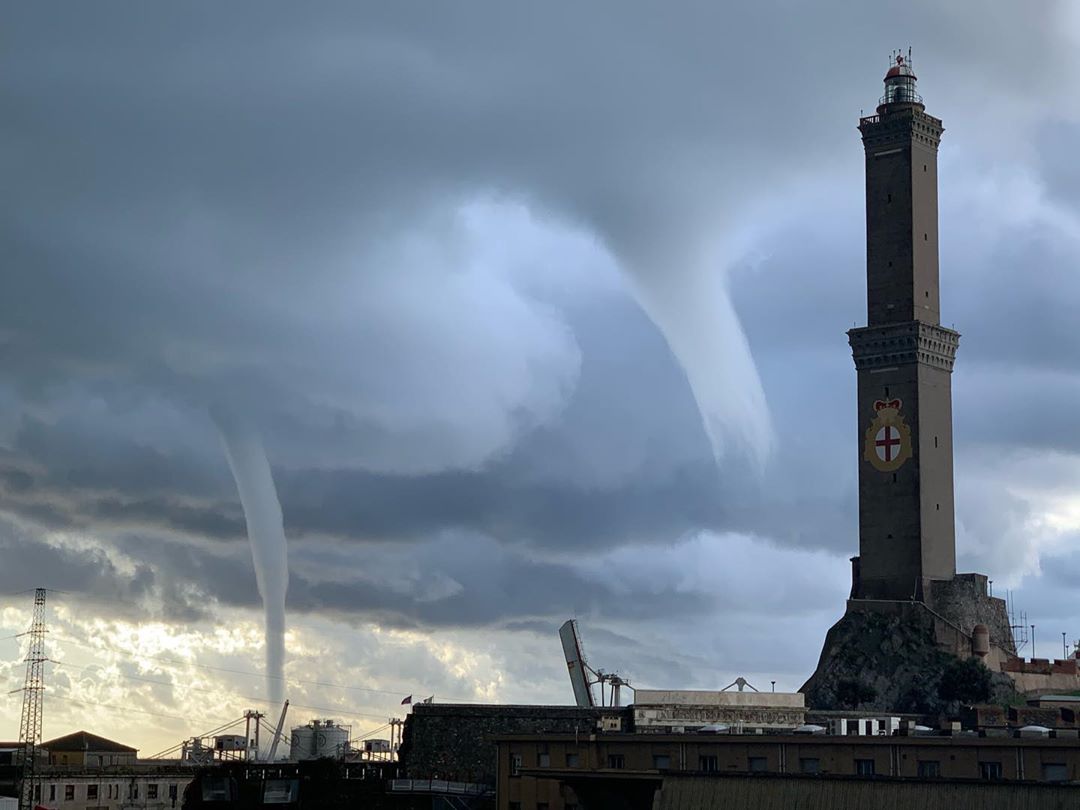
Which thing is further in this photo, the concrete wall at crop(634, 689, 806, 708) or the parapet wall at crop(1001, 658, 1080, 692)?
the parapet wall at crop(1001, 658, 1080, 692)

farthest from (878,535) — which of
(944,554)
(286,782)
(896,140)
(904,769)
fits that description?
(904,769)

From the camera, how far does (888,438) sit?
186 meters

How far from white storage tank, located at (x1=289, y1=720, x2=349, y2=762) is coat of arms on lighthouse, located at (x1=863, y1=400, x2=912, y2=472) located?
6131cm

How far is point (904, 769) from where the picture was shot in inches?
4102

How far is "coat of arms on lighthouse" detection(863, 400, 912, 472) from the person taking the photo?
18488cm

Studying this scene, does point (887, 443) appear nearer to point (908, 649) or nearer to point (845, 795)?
point (908, 649)

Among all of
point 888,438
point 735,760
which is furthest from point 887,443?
point 735,760

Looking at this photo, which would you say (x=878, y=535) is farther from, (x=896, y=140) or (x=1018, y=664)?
(x=896, y=140)

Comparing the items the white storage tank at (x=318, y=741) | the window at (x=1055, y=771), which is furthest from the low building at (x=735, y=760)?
the white storage tank at (x=318, y=741)

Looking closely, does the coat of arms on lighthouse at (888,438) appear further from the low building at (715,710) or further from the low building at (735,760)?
the low building at (735,760)

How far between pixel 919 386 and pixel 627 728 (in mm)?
65427

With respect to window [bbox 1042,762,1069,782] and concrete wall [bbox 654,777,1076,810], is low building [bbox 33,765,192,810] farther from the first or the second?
window [bbox 1042,762,1069,782]

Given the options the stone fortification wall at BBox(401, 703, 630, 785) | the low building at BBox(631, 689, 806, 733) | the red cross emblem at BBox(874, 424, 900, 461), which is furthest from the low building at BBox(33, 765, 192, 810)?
the red cross emblem at BBox(874, 424, 900, 461)

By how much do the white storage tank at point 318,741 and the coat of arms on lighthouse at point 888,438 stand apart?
61.3 metres
